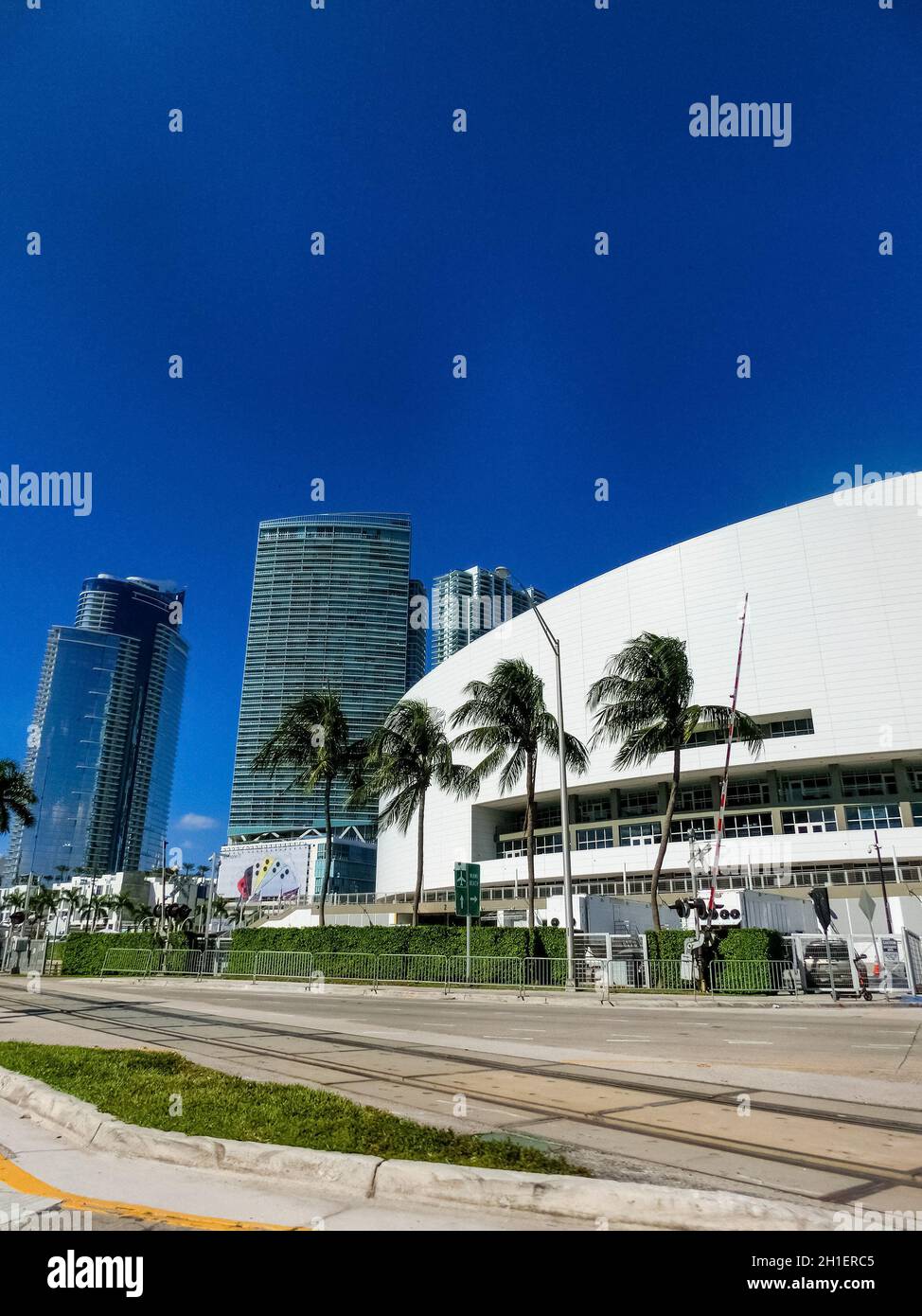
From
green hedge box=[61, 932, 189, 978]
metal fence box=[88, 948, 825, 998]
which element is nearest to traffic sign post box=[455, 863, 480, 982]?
metal fence box=[88, 948, 825, 998]

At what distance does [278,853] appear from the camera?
15488 cm

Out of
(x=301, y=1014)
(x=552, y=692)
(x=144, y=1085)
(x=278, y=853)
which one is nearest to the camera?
(x=144, y=1085)

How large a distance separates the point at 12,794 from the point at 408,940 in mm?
26988

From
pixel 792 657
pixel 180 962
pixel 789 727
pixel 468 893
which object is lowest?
pixel 180 962

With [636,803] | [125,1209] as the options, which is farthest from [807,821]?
[125,1209]

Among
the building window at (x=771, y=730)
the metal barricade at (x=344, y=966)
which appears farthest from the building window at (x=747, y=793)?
the metal barricade at (x=344, y=966)

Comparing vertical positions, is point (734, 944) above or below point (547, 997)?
above

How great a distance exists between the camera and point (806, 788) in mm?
62156

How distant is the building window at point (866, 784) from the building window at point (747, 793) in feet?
19.0

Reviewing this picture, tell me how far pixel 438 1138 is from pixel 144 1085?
367cm

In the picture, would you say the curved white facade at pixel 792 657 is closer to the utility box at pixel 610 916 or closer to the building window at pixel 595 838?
the building window at pixel 595 838

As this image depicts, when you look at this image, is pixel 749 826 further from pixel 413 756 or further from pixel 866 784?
pixel 413 756
